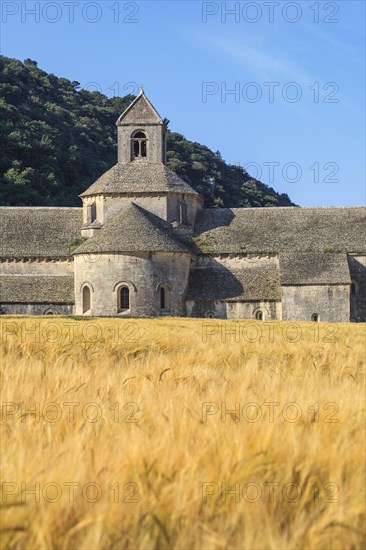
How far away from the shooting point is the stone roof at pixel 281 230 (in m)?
50.6

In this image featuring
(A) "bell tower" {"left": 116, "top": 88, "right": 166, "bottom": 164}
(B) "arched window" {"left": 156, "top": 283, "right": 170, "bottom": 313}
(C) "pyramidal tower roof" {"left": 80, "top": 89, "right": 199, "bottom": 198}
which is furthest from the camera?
(A) "bell tower" {"left": 116, "top": 88, "right": 166, "bottom": 164}

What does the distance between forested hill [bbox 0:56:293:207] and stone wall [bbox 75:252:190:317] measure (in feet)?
131

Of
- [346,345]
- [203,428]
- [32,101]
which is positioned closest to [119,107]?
[32,101]

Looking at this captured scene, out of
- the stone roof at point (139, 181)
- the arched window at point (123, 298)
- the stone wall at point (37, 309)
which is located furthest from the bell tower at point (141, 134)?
the stone wall at point (37, 309)

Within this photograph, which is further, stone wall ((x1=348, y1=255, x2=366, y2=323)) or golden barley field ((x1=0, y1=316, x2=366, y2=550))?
stone wall ((x1=348, y1=255, x2=366, y2=323))

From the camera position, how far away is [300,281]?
155 feet

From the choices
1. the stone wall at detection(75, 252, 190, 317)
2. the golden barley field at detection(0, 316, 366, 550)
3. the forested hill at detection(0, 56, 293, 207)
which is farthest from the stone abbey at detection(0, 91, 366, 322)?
the golden barley field at detection(0, 316, 366, 550)

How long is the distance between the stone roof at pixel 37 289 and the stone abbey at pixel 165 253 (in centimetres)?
6

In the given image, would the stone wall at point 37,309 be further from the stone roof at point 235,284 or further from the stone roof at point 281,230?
the stone roof at point 281,230

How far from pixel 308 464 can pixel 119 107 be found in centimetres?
13059

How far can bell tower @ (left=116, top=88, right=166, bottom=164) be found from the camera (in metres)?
54.9

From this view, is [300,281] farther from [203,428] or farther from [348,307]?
[203,428]

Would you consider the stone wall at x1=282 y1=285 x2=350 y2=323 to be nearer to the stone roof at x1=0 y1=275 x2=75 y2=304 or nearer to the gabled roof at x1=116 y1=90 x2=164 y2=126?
the stone roof at x1=0 y1=275 x2=75 y2=304

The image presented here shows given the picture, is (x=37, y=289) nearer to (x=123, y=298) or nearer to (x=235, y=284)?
(x=123, y=298)
